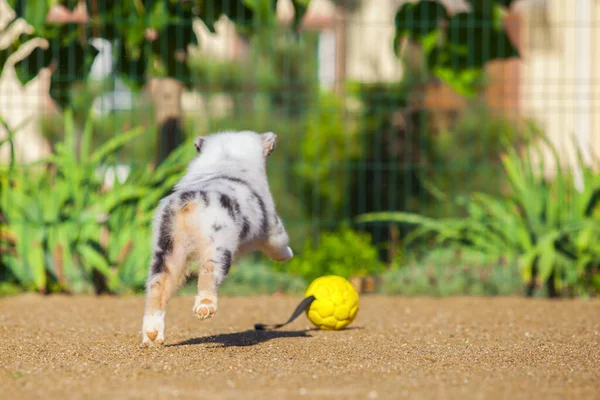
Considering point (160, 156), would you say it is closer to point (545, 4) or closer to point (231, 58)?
point (231, 58)

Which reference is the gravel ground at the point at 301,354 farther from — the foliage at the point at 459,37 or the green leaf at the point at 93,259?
the foliage at the point at 459,37

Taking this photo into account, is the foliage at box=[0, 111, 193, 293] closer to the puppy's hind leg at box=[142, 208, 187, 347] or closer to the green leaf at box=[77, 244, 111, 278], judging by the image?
the green leaf at box=[77, 244, 111, 278]

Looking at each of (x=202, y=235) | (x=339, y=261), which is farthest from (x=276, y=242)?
(x=339, y=261)

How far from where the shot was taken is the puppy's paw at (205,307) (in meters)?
4.23

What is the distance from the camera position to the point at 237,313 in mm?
6703

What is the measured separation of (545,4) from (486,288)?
19.8 ft

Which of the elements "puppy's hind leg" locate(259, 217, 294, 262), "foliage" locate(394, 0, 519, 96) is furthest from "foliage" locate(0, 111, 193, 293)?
"puppy's hind leg" locate(259, 217, 294, 262)

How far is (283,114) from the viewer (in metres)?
10.7

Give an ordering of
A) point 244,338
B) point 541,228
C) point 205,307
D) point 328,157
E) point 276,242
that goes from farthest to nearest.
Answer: point 328,157 < point 541,228 < point 244,338 < point 276,242 < point 205,307

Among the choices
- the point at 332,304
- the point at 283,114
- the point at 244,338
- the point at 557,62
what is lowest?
the point at 244,338

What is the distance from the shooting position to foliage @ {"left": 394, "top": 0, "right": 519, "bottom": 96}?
7539 millimetres

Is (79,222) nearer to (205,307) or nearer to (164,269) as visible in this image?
(164,269)

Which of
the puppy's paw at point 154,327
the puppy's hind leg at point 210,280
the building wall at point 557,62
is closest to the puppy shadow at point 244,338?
the puppy's paw at point 154,327

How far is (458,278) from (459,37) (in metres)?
1.99
